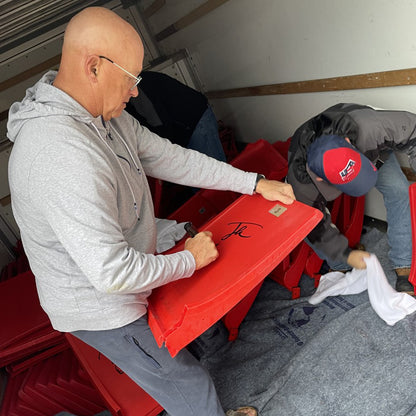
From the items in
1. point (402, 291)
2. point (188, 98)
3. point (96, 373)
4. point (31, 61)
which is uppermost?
point (31, 61)

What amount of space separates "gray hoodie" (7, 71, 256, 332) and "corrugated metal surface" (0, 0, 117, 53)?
1.16 meters

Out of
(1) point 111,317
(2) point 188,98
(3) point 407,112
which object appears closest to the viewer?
(1) point 111,317

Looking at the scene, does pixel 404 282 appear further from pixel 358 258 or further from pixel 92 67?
pixel 92 67

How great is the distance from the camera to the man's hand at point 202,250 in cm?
123

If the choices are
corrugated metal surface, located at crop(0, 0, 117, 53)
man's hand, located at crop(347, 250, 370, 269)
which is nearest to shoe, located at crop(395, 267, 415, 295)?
man's hand, located at crop(347, 250, 370, 269)

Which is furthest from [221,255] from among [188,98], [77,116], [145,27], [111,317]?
[145,27]

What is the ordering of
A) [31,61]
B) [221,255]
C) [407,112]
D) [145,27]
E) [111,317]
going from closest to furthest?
[111,317] < [221,255] < [407,112] < [31,61] < [145,27]

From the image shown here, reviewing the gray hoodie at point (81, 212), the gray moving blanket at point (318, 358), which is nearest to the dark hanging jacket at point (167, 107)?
the gray hoodie at point (81, 212)

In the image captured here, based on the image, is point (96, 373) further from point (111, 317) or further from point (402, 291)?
point (402, 291)

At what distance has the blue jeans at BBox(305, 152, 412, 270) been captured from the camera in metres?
1.84

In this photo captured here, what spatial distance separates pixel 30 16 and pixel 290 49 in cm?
163

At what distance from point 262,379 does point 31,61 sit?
311 cm

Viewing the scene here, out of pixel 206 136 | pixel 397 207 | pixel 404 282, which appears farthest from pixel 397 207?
pixel 206 136

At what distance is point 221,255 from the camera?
4.45 ft
